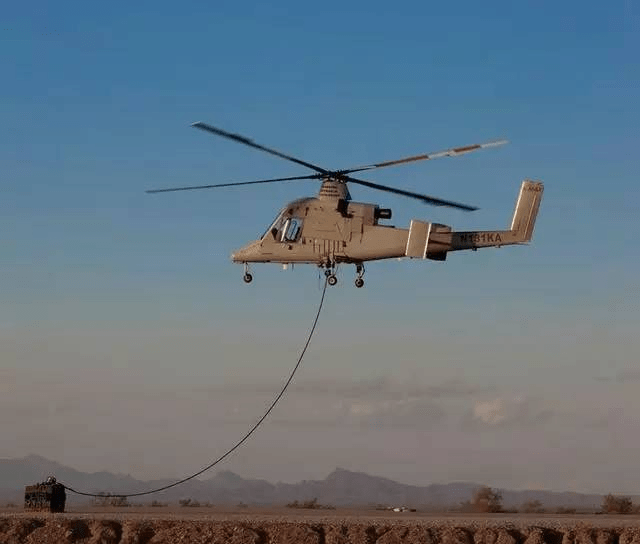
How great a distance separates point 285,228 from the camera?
4991 centimetres

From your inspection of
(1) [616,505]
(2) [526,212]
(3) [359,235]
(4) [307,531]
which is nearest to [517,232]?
(2) [526,212]

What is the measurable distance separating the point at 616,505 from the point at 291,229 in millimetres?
16417

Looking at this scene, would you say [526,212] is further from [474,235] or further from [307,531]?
[307,531]

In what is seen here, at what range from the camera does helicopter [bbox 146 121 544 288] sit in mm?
48375

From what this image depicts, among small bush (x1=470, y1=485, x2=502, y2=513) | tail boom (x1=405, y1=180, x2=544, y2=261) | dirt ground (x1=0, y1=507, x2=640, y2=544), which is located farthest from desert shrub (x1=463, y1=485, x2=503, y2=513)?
dirt ground (x1=0, y1=507, x2=640, y2=544)

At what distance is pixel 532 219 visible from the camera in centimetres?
4981

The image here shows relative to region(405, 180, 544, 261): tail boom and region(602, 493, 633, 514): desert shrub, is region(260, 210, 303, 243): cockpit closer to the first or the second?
region(405, 180, 544, 261): tail boom

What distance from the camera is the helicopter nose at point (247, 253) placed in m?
50.5

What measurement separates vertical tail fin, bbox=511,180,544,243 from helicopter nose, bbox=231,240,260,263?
9999mm

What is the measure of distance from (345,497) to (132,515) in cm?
16259

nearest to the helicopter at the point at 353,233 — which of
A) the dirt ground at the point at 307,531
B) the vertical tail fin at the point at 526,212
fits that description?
the vertical tail fin at the point at 526,212

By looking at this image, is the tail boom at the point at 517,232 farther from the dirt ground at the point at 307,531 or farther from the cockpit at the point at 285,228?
the dirt ground at the point at 307,531

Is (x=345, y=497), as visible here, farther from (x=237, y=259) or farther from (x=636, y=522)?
(x=636, y=522)

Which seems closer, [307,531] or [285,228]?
[307,531]
